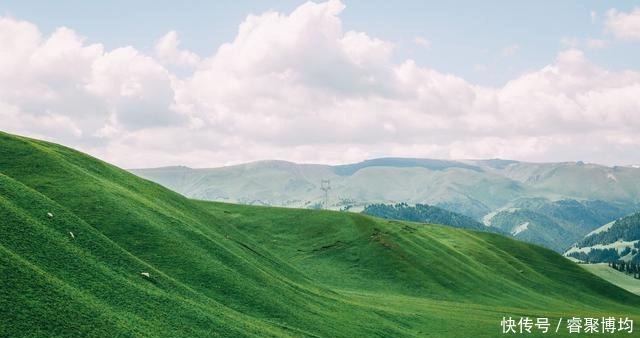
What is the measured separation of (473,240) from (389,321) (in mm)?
128161

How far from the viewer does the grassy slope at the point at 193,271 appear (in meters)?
36.9

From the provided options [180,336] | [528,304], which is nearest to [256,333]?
[180,336]

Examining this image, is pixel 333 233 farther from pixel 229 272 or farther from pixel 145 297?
pixel 145 297

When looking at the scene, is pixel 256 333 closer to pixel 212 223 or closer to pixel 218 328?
pixel 218 328

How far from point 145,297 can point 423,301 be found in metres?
73.7

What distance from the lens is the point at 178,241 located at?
211 feet

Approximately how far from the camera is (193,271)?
5856 cm

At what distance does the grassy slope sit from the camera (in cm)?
3694

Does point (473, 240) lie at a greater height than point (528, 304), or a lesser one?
greater

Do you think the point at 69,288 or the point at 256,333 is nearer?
the point at 69,288

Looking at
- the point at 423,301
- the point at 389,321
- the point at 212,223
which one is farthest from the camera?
the point at 423,301

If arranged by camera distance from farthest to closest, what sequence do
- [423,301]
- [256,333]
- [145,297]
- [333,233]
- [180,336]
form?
[333,233] → [423,301] → [256,333] → [145,297] → [180,336]

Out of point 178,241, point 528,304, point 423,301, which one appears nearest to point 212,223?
point 178,241

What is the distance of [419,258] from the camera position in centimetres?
13512
